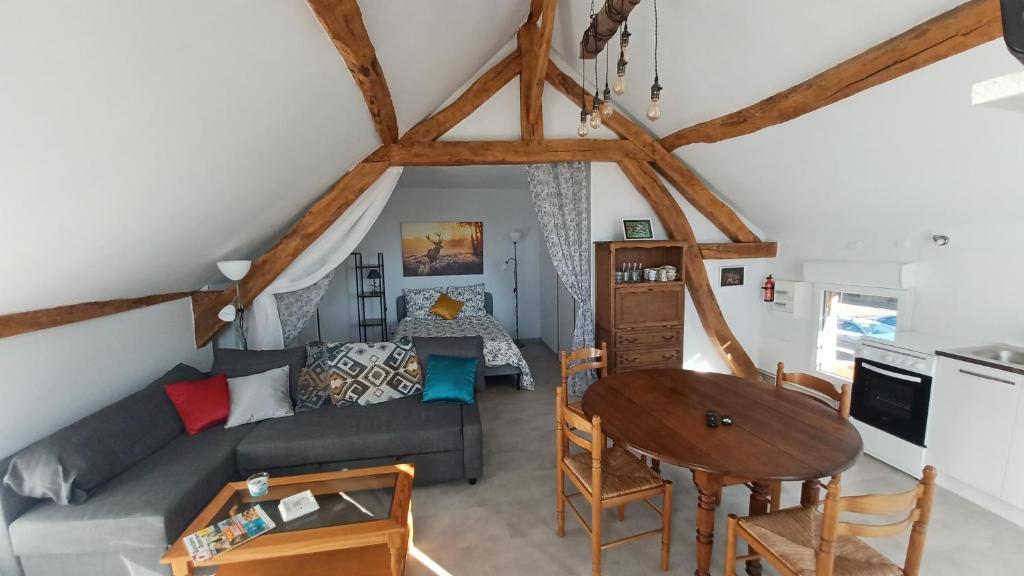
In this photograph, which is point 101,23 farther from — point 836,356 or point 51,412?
point 836,356

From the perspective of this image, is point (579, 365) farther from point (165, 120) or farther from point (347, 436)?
point (165, 120)

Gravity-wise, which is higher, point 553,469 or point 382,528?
point 382,528

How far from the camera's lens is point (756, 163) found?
3521 millimetres

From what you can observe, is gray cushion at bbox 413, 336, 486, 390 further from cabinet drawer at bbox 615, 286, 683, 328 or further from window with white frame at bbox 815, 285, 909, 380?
window with white frame at bbox 815, 285, 909, 380

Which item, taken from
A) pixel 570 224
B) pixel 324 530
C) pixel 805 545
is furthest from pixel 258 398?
pixel 805 545

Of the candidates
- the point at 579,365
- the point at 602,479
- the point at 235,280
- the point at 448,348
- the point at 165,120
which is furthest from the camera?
the point at 448,348

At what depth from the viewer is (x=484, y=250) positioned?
6.44 m

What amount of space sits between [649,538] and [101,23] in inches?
116

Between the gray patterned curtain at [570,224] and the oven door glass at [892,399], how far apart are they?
→ 209 cm

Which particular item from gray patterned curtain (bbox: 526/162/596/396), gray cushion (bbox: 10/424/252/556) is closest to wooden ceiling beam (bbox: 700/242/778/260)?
gray patterned curtain (bbox: 526/162/596/396)

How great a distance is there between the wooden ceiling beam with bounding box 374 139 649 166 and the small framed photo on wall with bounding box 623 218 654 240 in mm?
601

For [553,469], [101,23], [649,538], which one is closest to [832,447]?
[649,538]

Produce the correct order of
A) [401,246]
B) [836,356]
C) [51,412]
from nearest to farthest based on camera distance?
[51,412] < [836,356] < [401,246]

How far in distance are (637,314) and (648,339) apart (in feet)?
0.88
